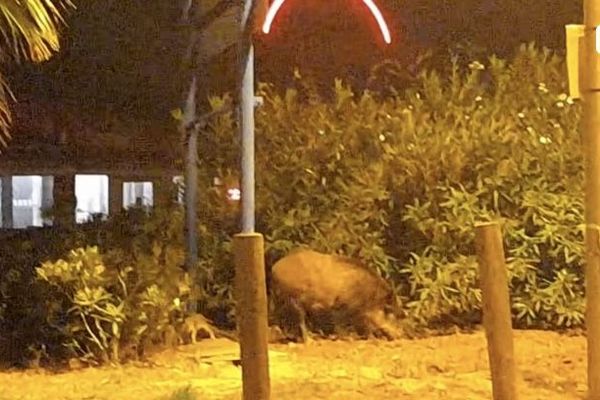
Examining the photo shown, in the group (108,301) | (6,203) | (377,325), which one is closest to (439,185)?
(377,325)

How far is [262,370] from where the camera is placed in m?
5.50

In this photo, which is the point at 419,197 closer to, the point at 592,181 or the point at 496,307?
the point at 592,181

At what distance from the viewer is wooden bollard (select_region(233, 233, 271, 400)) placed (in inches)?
216

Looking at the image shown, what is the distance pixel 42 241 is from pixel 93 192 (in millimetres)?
9513

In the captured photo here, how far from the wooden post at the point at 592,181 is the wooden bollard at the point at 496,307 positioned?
62cm

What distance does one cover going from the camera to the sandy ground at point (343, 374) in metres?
8.69

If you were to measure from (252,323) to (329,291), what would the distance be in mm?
5675

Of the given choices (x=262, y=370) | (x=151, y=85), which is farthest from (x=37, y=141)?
(x=262, y=370)

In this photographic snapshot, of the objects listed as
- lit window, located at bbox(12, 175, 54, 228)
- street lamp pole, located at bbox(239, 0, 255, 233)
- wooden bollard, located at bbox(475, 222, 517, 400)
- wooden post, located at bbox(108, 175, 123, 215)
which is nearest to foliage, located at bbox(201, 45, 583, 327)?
street lamp pole, located at bbox(239, 0, 255, 233)

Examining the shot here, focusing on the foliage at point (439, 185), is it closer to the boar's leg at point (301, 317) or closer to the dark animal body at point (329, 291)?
the dark animal body at point (329, 291)

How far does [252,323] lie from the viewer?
5.48 meters

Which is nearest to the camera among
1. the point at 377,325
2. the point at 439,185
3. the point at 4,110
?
the point at 4,110

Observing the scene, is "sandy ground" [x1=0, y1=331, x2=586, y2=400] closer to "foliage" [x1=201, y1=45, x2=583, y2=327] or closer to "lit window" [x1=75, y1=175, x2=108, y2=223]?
"foliage" [x1=201, y1=45, x2=583, y2=327]

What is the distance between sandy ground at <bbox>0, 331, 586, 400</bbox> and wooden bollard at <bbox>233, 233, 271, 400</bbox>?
3028mm
